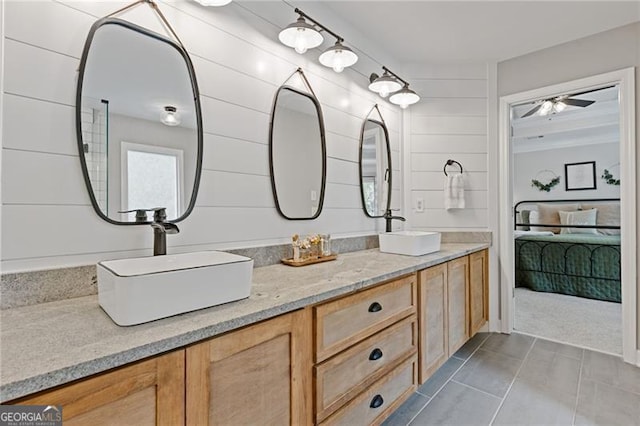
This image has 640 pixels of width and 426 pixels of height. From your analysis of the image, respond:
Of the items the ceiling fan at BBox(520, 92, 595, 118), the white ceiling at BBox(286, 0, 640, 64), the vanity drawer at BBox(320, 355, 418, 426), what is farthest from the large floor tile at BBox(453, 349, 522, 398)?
the ceiling fan at BBox(520, 92, 595, 118)

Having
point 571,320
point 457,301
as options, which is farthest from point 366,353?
point 571,320

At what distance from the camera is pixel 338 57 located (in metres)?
1.89

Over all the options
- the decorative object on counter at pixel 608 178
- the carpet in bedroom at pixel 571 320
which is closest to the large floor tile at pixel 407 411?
the carpet in bedroom at pixel 571 320

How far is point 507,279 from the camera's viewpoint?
2.83 metres

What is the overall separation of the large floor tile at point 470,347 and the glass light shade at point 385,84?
211 cm

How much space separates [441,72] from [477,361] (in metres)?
2.49

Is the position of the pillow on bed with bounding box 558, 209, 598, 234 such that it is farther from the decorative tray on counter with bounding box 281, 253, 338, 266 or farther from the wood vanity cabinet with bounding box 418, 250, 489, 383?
the decorative tray on counter with bounding box 281, 253, 338, 266

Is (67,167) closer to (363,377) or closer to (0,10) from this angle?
(0,10)

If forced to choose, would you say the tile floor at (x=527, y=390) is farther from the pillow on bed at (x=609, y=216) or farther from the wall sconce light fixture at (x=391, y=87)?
the pillow on bed at (x=609, y=216)

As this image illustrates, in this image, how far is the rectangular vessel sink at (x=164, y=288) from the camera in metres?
0.80

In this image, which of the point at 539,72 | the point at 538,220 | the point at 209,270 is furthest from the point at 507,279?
the point at 538,220

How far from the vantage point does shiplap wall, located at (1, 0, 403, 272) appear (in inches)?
39.0

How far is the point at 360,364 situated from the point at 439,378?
1116 millimetres

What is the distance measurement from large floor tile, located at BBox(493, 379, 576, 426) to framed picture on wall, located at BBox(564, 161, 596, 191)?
5.36 meters
